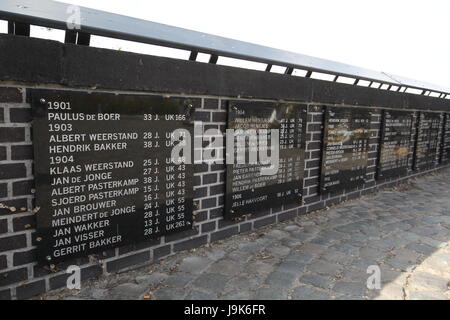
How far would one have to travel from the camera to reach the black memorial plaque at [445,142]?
1004 cm

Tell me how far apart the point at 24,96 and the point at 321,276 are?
10.3ft

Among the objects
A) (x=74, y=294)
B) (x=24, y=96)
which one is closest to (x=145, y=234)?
(x=74, y=294)

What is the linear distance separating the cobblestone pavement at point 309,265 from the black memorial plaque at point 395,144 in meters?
1.95

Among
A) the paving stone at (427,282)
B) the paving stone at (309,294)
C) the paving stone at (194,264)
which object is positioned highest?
the paving stone at (427,282)

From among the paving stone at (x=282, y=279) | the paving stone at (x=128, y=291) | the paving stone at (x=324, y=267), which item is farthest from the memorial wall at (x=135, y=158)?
the paving stone at (x=324, y=267)

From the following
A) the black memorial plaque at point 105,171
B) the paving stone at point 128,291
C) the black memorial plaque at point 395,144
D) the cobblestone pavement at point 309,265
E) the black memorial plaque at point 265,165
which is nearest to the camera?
the black memorial plaque at point 105,171

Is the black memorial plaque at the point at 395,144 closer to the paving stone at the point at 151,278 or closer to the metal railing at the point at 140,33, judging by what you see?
the metal railing at the point at 140,33

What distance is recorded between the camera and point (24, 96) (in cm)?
276

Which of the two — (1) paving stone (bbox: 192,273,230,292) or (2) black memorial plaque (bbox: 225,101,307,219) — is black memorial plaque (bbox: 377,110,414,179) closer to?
(2) black memorial plaque (bbox: 225,101,307,219)

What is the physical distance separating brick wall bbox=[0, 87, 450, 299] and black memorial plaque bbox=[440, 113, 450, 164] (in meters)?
7.22

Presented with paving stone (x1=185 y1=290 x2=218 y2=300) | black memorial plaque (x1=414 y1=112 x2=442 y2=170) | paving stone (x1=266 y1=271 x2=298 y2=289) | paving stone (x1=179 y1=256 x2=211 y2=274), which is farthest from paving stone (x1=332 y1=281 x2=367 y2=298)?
black memorial plaque (x1=414 y1=112 x2=442 y2=170)

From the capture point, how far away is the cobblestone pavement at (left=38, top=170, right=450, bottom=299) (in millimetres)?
A: 3193

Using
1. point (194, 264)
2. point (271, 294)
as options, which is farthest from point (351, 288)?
point (194, 264)

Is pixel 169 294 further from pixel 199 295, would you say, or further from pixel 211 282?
pixel 211 282
